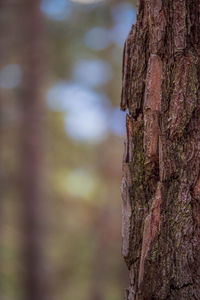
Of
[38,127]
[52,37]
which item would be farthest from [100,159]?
[52,37]

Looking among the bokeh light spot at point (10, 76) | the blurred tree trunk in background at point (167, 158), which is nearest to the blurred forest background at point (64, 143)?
the bokeh light spot at point (10, 76)

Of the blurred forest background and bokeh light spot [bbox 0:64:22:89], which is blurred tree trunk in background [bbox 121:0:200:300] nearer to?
the blurred forest background

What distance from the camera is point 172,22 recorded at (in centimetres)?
95

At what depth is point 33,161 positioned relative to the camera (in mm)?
5234

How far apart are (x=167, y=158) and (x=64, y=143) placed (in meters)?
6.57

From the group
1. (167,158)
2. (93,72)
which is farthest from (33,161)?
(167,158)

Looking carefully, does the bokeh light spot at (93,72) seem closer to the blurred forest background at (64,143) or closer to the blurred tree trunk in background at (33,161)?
the blurred forest background at (64,143)

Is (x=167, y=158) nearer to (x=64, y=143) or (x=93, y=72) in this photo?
(x=93, y=72)

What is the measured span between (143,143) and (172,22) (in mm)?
366

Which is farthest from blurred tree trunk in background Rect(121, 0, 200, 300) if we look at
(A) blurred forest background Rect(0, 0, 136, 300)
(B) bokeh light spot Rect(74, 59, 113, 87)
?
(B) bokeh light spot Rect(74, 59, 113, 87)

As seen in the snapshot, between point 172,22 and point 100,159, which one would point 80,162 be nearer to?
point 100,159

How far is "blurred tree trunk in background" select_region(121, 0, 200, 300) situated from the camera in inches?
36.0

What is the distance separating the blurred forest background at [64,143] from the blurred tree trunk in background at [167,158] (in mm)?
2581

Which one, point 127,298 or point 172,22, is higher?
point 172,22
